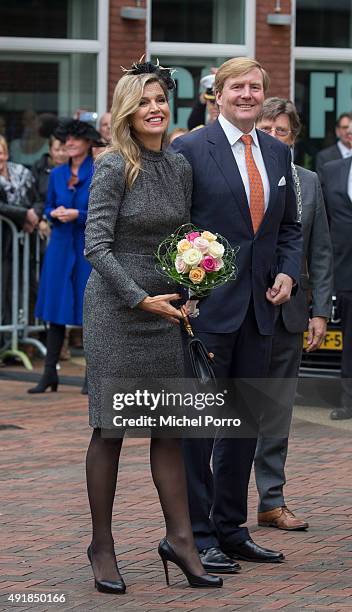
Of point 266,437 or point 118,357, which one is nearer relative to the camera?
point 118,357

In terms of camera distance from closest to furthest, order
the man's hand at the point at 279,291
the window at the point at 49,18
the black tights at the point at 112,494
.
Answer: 1. the black tights at the point at 112,494
2. the man's hand at the point at 279,291
3. the window at the point at 49,18

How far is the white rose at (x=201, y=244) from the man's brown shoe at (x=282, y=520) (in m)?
1.92

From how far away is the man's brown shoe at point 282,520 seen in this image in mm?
7609

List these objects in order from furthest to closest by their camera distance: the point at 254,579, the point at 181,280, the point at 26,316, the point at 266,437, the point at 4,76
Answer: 1. the point at 4,76
2. the point at 26,316
3. the point at 266,437
4. the point at 254,579
5. the point at 181,280

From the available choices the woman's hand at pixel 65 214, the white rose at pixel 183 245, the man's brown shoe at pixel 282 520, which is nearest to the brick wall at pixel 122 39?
the woman's hand at pixel 65 214

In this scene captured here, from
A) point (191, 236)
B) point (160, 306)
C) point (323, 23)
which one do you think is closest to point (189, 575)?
point (160, 306)

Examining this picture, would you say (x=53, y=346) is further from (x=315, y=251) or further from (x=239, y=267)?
(x=239, y=267)

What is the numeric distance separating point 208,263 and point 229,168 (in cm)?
70

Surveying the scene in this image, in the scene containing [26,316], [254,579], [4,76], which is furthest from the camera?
[4,76]

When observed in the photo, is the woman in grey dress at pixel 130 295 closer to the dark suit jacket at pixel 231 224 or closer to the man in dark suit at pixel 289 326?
the dark suit jacket at pixel 231 224

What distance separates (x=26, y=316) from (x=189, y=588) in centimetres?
809

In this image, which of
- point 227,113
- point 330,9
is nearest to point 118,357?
point 227,113

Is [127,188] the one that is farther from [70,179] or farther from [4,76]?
[4,76]

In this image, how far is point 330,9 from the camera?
17.6 meters
